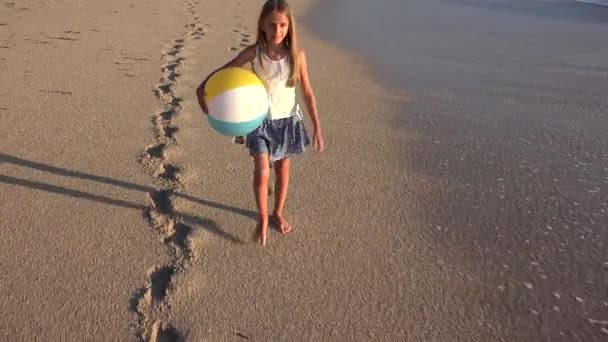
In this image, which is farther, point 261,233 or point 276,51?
point 261,233

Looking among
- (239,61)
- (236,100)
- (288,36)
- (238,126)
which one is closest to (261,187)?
(238,126)

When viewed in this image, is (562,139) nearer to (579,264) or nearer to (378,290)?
(579,264)

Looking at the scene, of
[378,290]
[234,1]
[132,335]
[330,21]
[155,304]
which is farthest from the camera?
[234,1]

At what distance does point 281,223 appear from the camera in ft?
10.1

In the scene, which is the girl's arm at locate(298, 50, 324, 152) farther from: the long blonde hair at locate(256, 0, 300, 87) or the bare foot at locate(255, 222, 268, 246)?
the bare foot at locate(255, 222, 268, 246)

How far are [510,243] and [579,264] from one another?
1.16ft

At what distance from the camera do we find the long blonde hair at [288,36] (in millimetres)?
2664

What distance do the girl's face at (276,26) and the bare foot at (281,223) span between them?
1004 millimetres

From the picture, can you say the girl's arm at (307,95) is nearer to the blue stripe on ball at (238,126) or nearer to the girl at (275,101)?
the girl at (275,101)

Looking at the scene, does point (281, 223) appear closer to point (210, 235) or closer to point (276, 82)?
point (210, 235)

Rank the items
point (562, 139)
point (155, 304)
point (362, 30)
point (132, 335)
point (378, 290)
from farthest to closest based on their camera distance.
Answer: point (362, 30), point (562, 139), point (378, 290), point (155, 304), point (132, 335)

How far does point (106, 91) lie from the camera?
5.32 metres

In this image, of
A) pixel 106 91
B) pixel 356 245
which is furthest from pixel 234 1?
pixel 356 245

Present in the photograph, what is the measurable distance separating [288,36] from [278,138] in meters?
0.55
